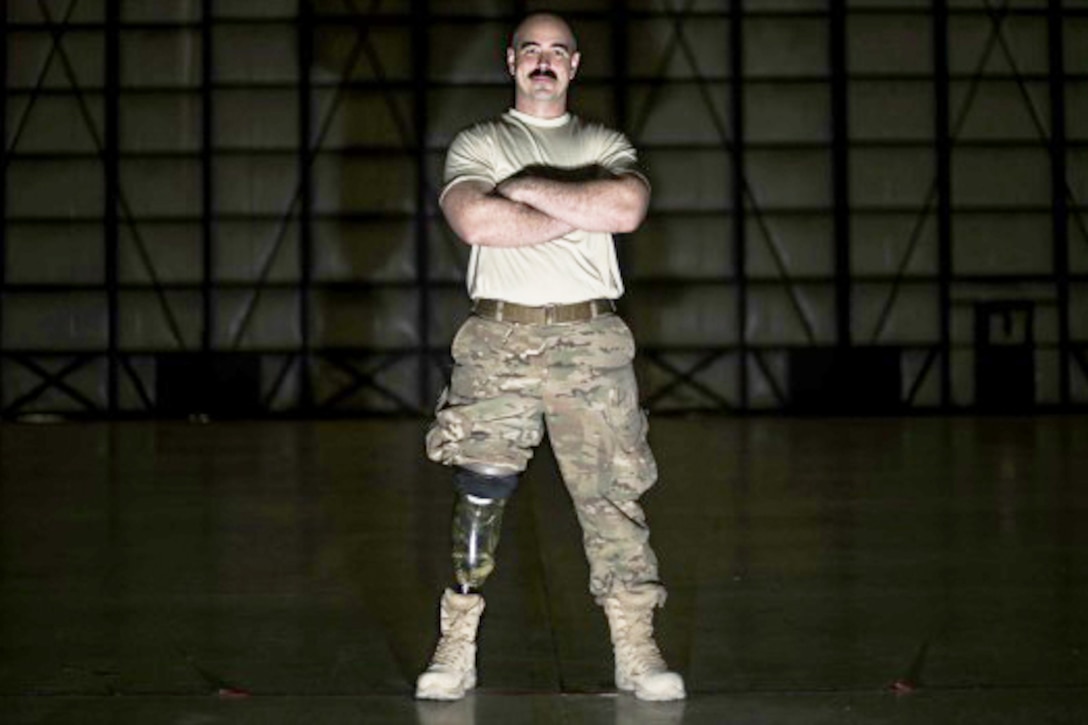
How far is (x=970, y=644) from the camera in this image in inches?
194

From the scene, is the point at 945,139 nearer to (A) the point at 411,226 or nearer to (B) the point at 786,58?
(B) the point at 786,58

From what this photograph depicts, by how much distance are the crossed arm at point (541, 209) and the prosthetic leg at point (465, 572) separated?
2.16 feet

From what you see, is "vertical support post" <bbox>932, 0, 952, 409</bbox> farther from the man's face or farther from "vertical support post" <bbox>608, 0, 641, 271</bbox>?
the man's face

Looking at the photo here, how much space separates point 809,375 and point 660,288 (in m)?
1.96

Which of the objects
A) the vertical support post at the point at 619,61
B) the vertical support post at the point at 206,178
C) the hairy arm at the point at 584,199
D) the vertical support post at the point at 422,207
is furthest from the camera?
the vertical support post at the point at 619,61

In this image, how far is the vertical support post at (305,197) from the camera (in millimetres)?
17344

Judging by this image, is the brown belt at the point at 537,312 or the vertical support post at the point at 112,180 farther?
the vertical support post at the point at 112,180

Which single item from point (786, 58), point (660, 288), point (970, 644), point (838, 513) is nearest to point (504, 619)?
point (970, 644)

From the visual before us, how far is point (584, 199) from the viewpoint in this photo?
155 inches

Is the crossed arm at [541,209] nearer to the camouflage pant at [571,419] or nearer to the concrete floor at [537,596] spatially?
the camouflage pant at [571,419]

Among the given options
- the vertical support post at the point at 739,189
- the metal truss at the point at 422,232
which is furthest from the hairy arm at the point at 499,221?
the vertical support post at the point at 739,189

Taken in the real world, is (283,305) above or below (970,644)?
above

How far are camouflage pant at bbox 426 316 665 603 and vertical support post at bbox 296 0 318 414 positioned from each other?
1331cm

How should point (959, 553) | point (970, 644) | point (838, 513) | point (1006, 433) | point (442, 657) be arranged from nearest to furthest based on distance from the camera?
1. point (442, 657)
2. point (970, 644)
3. point (959, 553)
4. point (838, 513)
5. point (1006, 433)
